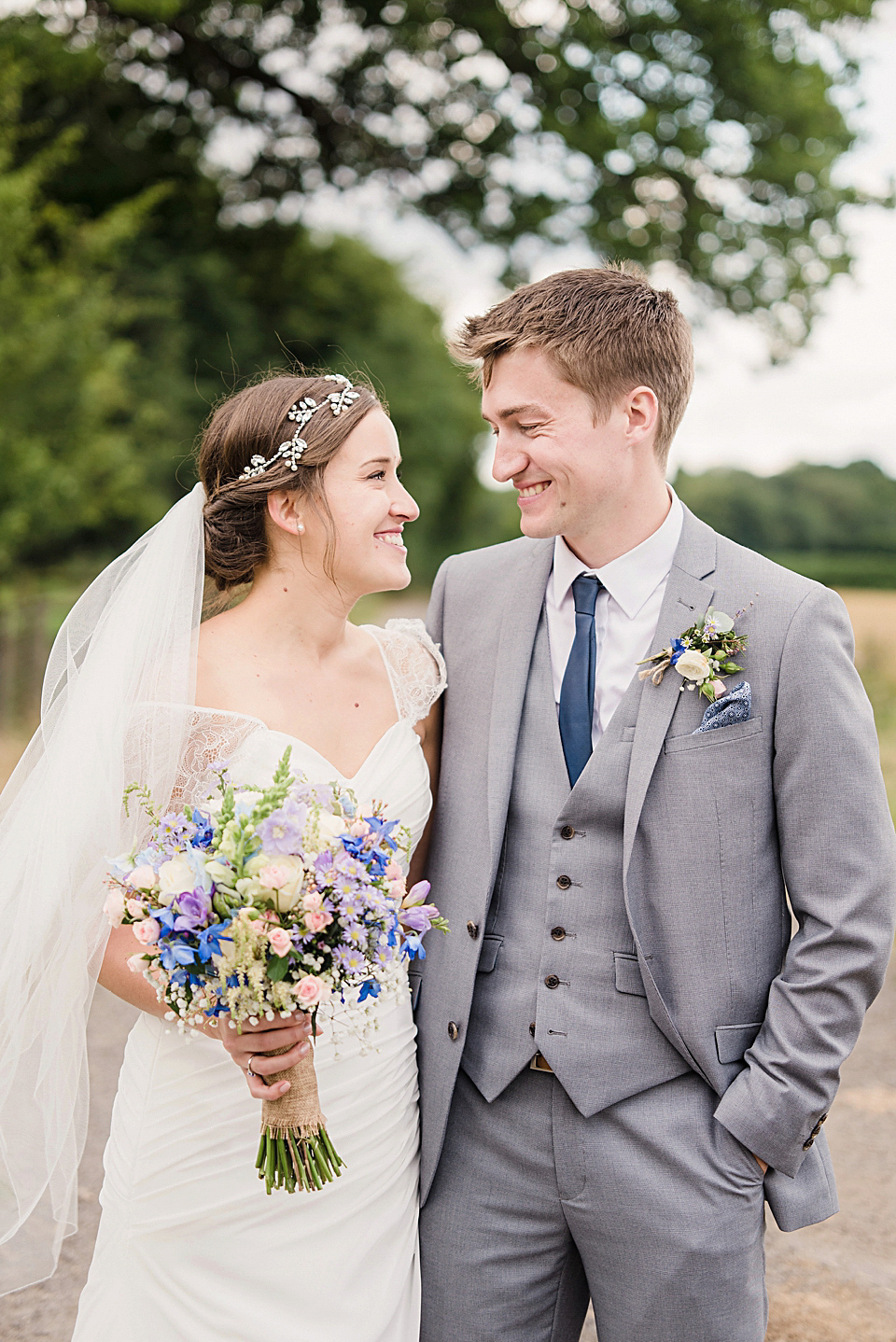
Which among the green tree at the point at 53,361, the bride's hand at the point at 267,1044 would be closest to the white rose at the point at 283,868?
the bride's hand at the point at 267,1044

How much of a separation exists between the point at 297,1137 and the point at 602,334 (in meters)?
1.85

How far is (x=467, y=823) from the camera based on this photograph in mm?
2611

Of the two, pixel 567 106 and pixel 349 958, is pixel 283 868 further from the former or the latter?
pixel 567 106

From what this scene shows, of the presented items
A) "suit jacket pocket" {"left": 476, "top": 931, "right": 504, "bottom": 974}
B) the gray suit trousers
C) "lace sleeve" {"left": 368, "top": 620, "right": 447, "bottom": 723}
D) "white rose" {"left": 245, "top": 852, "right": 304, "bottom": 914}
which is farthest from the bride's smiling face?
the gray suit trousers

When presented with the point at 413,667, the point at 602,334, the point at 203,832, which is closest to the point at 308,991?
the point at 203,832

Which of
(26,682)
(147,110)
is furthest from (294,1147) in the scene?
(147,110)

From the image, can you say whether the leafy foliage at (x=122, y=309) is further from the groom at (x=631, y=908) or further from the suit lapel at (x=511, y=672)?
the groom at (x=631, y=908)

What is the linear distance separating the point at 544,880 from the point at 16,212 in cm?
906

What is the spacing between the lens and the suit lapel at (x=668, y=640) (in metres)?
2.36

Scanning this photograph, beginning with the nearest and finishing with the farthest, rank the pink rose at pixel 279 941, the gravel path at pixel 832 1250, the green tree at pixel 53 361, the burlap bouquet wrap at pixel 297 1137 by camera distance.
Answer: the pink rose at pixel 279 941, the burlap bouquet wrap at pixel 297 1137, the gravel path at pixel 832 1250, the green tree at pixel 53 361

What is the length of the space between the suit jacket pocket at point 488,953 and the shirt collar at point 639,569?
31.9 inches

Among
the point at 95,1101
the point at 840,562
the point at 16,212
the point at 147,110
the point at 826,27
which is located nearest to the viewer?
the point at 95,1101

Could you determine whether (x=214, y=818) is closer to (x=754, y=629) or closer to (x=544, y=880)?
(x=544, y=880)

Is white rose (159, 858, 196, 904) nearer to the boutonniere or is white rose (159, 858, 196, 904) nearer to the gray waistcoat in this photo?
the gray waistcoat
